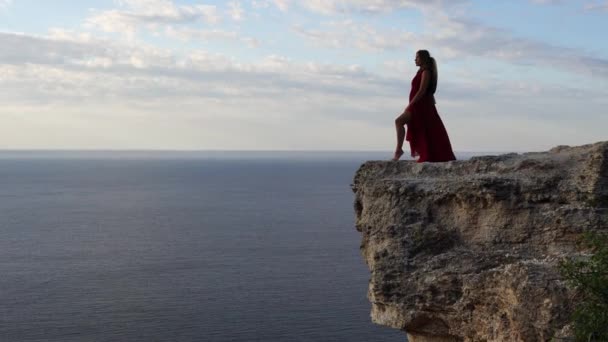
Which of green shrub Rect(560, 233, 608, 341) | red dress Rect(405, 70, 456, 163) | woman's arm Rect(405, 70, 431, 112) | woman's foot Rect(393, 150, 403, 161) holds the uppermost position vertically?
woman's arm Rect(405, 70, 431, 112)

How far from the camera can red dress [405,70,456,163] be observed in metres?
15.8

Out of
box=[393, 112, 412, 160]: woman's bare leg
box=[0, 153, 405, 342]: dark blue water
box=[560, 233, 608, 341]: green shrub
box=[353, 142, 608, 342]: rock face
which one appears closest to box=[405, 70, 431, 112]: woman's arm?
box=[393, 112, 412, 160]: woman's bare leg

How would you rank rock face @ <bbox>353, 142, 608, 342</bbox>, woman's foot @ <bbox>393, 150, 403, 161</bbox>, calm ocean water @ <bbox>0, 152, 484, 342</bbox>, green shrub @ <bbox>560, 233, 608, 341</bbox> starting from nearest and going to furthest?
green shrub @ <bbox>560, 233, 608, 341</bbox>, rock face @ <bbox>353, 142, 608, 342</bbox>, woman's foot @ <bbox>393, 150, 403, 161</bbox>, calm ocean water @ <bbox>0, 152, 484, 342</bbox>

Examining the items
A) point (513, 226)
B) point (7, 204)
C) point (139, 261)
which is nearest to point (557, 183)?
point (513, 226)

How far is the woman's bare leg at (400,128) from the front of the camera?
1581cm

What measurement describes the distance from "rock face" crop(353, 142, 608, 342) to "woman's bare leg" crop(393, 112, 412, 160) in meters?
1.26

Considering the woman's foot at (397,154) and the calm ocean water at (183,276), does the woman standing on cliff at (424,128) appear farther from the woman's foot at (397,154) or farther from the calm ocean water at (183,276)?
the calm ocean water at (183,276)

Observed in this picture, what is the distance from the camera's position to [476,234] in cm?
1367

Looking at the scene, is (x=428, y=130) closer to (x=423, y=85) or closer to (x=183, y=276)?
(x=423, y=85)

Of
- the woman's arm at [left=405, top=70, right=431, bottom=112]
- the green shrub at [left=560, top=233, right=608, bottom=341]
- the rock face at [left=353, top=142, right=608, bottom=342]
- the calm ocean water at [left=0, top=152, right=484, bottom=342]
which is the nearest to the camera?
the green shrub at [left=560, top=233, right=608, bottom=341]

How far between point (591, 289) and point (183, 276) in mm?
63316

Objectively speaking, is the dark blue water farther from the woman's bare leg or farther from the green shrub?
the green shrub

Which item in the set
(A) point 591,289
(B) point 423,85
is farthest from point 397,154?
(A) point 591,289

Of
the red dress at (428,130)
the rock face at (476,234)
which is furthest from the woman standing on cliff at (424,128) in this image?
the rock face at (476,234)
